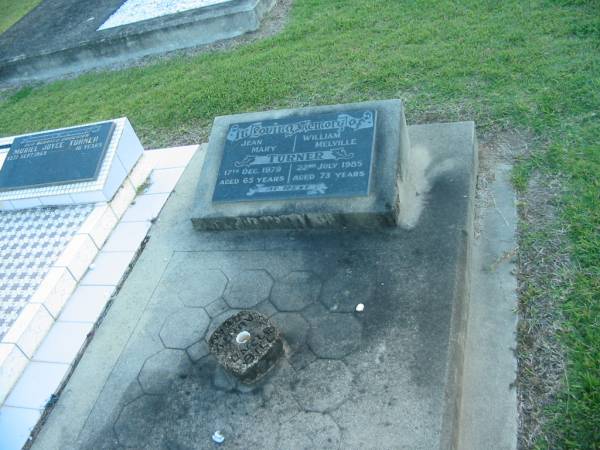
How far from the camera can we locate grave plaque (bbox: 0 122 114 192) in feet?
16.2

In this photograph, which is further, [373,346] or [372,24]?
[372,24]

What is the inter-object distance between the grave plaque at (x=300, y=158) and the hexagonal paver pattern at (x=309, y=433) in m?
1.67

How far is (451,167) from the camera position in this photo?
426 centimetres

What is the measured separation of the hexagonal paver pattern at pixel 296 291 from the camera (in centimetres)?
357

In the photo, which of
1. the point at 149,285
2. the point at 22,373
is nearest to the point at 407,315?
the point at 149,285

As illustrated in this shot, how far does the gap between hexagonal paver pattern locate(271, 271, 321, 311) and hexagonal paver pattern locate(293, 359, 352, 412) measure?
1.67 feet

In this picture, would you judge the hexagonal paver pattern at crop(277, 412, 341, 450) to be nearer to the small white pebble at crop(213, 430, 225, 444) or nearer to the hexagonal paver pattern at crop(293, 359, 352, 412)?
the hexagonal paver pattern at crop(293, 359, 352, 412)

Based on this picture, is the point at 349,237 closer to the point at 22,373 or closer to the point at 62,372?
the point at 62,372

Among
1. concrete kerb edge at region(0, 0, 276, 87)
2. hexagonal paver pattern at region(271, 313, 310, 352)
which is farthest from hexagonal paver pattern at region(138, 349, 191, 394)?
concrete kerb edge at region(0, 0, 276, 87)

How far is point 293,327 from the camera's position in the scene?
3420 millimetres

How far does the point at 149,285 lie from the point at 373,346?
197 cm

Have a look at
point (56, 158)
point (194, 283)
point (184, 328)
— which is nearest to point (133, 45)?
point (56, 158)

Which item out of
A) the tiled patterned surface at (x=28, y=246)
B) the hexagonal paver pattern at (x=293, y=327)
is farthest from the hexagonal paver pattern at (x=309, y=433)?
the tiled patterned surface at (x=28, y=246)

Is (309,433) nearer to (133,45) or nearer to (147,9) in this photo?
(133,45)
